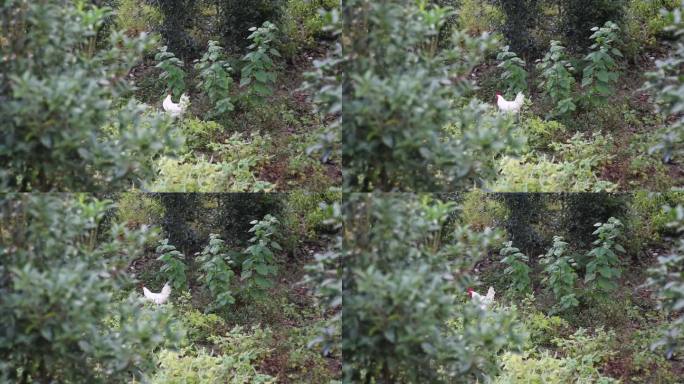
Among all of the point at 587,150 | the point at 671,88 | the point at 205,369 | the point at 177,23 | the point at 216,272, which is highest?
the point at 177,23

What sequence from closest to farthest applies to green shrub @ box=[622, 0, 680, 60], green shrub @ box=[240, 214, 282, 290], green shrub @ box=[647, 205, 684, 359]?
green shrub @ box=[647, 205, 684, 359], green shrub @ box=[622, 0, 680, 60], green shrub @ box=[240, 214, 282, 290]

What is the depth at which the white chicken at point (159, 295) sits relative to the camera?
4254 mm

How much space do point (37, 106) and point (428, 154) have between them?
1569mm

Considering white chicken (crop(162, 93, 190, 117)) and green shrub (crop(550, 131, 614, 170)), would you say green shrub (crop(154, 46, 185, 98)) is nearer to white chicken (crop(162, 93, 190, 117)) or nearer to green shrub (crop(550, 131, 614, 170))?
white chicken (crop(162, 93, 190, 117))

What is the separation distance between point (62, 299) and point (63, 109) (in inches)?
29.2

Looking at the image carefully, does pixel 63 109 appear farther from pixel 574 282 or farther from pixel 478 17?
pixel 574 282

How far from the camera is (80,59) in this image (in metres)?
3.73

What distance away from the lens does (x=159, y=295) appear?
429 cm

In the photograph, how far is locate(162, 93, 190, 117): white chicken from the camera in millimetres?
4270

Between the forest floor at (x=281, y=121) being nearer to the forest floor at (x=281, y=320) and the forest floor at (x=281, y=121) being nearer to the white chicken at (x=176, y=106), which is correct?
the white chicken at (x=176, y=106)

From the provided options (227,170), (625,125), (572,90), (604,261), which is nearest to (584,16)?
(572,90)

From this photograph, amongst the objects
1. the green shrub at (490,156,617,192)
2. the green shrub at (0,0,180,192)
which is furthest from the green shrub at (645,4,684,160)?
the green shrub at (0,0,180,192)

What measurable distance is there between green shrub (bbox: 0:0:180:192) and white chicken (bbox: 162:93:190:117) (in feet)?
1.42

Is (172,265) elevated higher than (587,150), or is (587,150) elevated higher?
(587,150)
